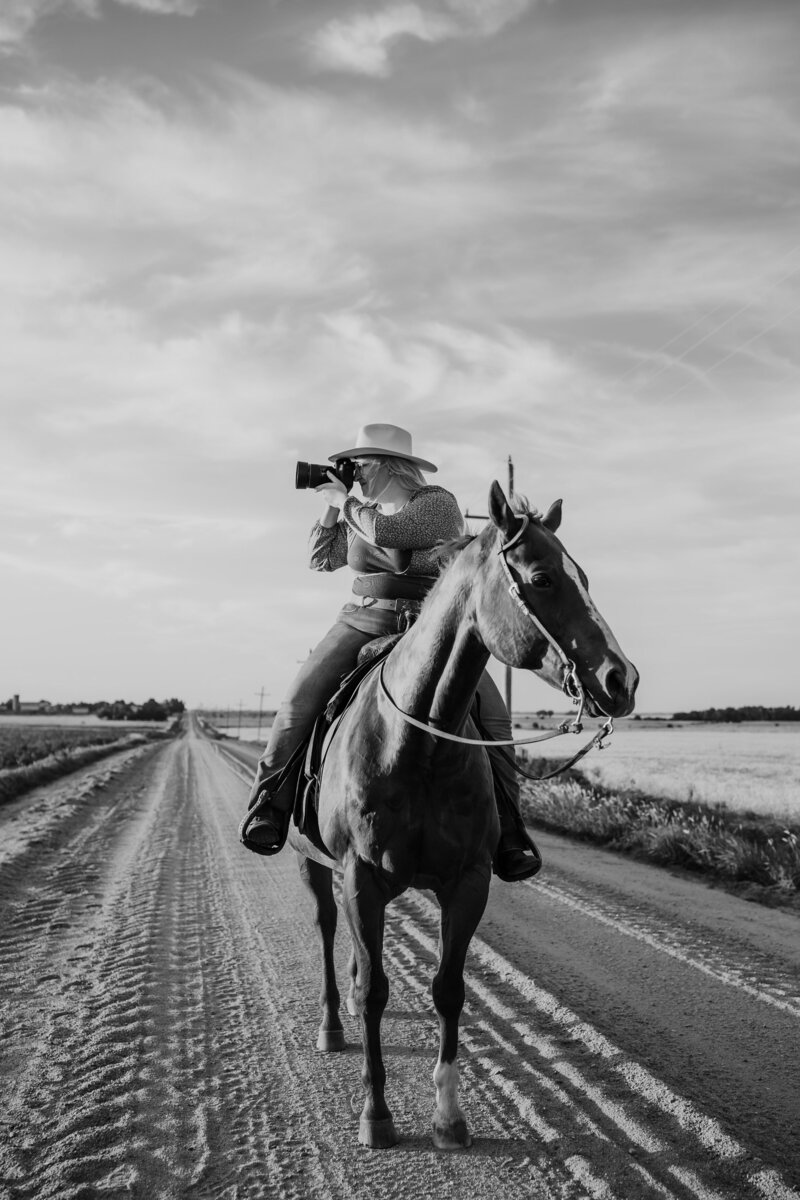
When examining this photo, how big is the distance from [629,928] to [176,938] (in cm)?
397

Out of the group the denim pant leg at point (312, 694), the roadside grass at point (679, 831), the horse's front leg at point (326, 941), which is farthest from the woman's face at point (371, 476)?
the roadside grass at point (679, 831)

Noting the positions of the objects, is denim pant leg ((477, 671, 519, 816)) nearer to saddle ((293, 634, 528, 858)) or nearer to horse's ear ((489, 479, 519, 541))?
saddle ((293, 634, 528, 858))

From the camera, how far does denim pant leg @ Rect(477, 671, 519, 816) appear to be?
437 centimetres

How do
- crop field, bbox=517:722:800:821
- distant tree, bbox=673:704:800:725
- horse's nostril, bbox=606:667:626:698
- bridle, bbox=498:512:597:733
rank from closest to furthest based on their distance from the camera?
horse's nostril, bbox=606:667:626:698, bridle, bbox=498:512:597:733, crop field, bbox=517:722:800:821, distant tree, bbox=673:704:800:725

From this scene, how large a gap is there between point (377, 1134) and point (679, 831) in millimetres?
8967

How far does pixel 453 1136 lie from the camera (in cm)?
364

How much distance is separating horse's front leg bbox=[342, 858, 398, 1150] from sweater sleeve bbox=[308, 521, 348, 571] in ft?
5.79

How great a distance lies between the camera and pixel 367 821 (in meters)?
3.71

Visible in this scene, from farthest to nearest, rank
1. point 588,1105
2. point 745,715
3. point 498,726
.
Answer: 1. point 745,715
2. point 498,726
3. point 588,1105

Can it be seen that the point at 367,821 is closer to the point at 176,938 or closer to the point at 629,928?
the point at 176,938

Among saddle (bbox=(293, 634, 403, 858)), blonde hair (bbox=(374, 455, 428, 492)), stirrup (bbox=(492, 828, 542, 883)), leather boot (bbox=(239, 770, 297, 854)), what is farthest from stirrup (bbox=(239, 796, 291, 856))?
blonde hair (bbox=(374, 455, 428, 492))

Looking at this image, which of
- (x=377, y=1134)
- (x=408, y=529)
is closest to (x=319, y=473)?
(x=408, y=529)

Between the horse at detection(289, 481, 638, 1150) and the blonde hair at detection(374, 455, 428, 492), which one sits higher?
the blonde hair at detection(374, 455, 428, 492)

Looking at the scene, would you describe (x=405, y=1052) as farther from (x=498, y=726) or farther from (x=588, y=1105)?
(x=498, y=726)
